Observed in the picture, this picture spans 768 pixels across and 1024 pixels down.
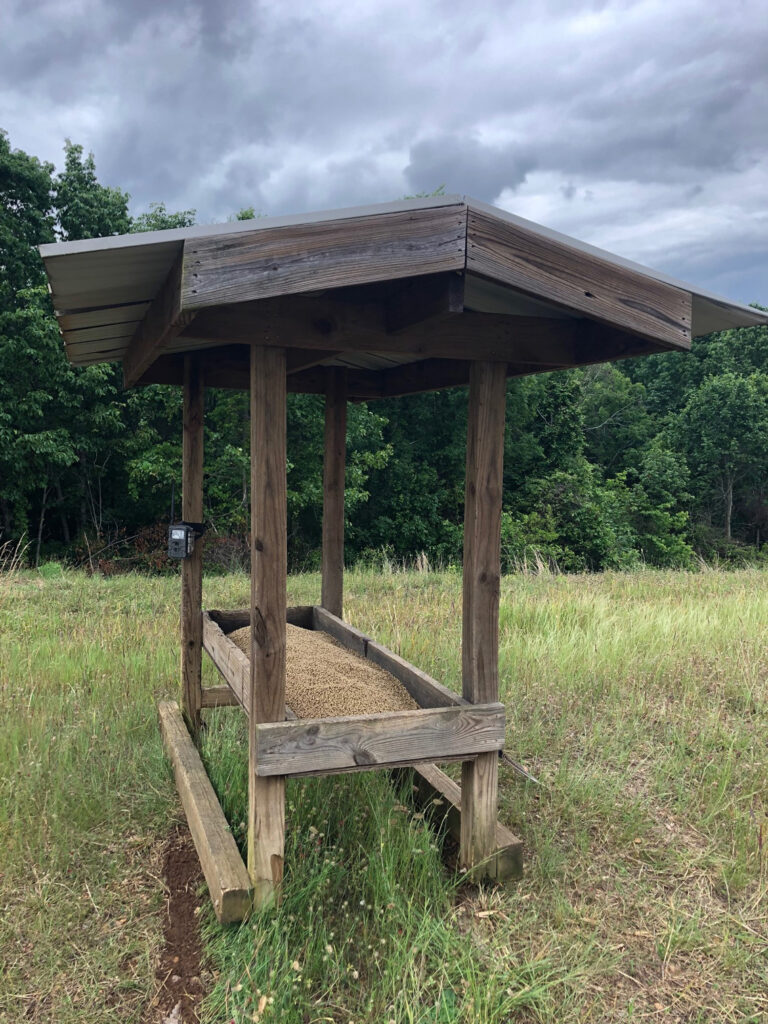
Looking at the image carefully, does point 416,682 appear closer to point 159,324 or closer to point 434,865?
point 434,865

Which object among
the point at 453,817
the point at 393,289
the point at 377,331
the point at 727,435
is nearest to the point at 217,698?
the point at 453,817

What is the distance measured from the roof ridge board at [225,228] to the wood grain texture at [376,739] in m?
1.55

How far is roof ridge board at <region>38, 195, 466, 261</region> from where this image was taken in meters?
2.23

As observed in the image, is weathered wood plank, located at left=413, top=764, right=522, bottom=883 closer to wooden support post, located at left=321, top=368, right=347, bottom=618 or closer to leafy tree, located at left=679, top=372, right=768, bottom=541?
wooden support post, located at left=321, top=368, right=347, bottom=618

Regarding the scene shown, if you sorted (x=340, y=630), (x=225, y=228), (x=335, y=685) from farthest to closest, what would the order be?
(x=340, y=630)
(x=335, y=685)
(x=225, y=228)

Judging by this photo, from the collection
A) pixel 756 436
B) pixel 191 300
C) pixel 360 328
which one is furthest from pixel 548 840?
pixel 756 436

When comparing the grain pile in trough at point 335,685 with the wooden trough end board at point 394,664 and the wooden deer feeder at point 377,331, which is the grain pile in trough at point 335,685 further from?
the wooden deer feeder at point 377,331

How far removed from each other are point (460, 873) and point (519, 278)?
211 centimetres

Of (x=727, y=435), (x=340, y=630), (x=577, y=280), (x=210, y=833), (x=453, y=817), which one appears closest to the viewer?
(x=577, y=280)

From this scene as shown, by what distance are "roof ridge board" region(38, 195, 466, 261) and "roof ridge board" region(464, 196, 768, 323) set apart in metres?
0.11

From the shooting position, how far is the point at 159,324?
285 centimetres

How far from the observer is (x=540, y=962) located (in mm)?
2314

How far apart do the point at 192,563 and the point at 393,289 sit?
2.14m

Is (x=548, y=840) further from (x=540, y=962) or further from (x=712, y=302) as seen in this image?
(x=712, y=302)
